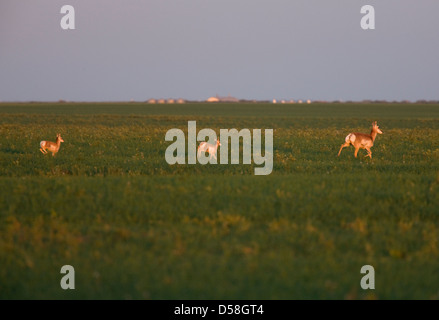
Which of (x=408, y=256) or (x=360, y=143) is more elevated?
(x=360, y=143)

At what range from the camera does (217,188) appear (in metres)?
12.7

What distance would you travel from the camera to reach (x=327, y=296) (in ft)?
21.8

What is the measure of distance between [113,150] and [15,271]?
1554 cm

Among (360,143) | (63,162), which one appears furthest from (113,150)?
(360,143)

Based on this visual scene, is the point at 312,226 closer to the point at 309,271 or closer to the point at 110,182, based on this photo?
the point at 309,271

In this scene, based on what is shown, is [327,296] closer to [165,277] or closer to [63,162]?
[165,277]

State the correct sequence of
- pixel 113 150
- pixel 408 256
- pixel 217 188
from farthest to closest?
pixel 113 150 < pixel 217 188 < pixel 408 256
